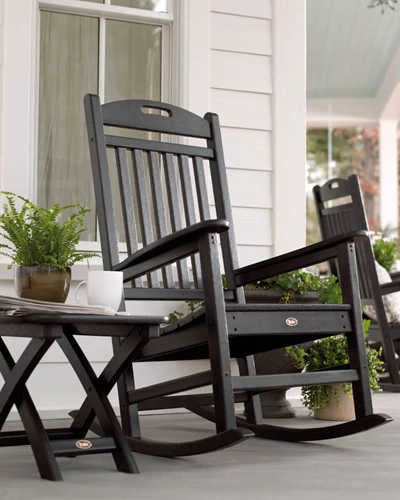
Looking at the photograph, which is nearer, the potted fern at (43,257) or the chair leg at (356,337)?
the potted fern at (43,257)

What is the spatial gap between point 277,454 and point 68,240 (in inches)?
31.3

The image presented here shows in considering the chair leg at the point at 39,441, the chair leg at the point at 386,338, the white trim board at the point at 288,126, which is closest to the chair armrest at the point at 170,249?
the chair leg at the point at 39,441

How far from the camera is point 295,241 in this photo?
3.41 m

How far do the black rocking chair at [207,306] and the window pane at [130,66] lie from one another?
624 millimetres

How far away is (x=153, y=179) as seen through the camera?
258cm

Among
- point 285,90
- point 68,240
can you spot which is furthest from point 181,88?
point 68,240

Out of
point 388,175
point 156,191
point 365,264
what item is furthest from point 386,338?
point 388,175

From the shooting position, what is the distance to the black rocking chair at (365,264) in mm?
4023

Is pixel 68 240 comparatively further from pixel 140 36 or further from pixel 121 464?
pixel 140 36

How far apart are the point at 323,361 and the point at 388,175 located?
524cm

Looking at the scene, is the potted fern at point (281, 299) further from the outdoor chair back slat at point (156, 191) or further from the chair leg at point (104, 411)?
the chair leg at point (104, 411)

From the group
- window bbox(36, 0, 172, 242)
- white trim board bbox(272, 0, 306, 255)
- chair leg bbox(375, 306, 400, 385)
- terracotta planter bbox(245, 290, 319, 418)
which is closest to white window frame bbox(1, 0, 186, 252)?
window bbox(36, 0, 172, 242)

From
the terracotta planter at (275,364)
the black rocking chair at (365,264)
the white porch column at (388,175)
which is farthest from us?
the white porch column at (388,175)

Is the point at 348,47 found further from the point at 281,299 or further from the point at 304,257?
the point at 304,257
